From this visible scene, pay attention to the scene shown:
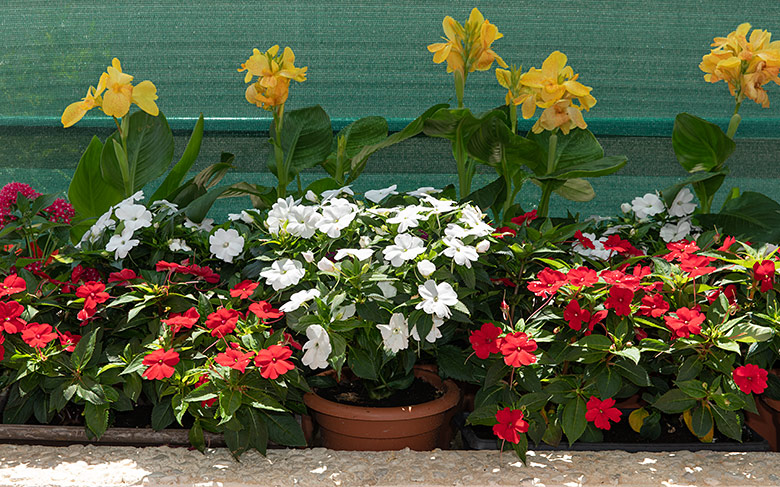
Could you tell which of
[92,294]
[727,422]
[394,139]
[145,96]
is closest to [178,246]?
[92,294]

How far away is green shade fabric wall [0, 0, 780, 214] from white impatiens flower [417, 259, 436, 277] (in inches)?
38.7

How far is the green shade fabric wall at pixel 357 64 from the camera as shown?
6.91ft

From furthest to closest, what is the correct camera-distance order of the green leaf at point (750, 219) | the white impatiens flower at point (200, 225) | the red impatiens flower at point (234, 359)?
the green leaf at point (750, 219), the white impatiens flower at point (200, 225), the red impatiens flower at point (234, 359)

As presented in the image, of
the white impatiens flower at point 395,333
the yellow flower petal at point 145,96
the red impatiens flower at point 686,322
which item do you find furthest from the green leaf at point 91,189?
the red impatiens flower at point 686,322

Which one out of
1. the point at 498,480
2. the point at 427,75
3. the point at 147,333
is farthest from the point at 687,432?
the point at 427,75

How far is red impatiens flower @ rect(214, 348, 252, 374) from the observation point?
1107 millimetres

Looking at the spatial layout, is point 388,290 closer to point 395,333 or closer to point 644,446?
point 395,333

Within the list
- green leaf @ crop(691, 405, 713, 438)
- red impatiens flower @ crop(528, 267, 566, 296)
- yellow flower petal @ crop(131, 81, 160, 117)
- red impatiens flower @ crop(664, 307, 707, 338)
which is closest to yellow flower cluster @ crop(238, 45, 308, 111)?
yellow flower petal @ crop(131, 81, 160, 117)

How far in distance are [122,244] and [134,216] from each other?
0.09 meters

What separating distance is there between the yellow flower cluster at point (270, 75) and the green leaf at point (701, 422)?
45.5 inches

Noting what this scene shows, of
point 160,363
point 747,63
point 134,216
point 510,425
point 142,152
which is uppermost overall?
point 747,63

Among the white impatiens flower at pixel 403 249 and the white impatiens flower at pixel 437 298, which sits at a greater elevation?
the white impatiens flower at pixel 403 249

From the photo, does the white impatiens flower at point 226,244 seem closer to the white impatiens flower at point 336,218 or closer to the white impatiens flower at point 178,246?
the white impatiens flower at point 178,246

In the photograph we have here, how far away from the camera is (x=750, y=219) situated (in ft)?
5.53
